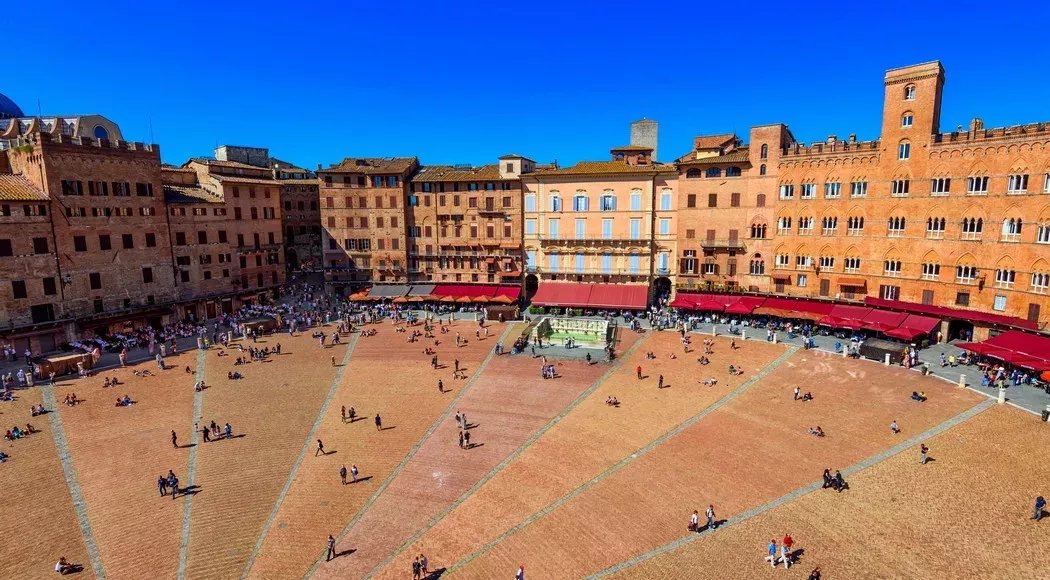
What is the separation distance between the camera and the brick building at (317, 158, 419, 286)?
6606 centimetres

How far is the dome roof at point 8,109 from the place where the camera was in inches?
2996

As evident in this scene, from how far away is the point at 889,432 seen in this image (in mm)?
31453

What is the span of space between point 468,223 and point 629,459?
136ft

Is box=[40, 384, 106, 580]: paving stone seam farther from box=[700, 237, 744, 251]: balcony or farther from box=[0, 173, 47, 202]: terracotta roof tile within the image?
box=[700, 237, 744, 251]: balcony

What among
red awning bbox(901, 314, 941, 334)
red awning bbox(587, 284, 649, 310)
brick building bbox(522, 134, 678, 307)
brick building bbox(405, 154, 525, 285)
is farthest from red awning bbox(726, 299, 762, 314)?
brick building bbox(405, 154, 525, 285)

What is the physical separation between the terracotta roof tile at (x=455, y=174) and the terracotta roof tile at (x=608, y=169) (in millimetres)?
6136

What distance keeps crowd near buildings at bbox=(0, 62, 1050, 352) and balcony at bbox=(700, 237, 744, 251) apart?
0.95 ft

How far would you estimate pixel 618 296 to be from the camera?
60.2m

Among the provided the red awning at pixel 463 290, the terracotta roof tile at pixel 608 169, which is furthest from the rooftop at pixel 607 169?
the red awning at pixel 463 290

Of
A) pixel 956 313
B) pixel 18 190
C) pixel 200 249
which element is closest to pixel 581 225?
pixel 956 313

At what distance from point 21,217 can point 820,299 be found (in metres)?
69.0

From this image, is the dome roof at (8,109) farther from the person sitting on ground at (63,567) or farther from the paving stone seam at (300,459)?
the person sitting on ground at (63,567)

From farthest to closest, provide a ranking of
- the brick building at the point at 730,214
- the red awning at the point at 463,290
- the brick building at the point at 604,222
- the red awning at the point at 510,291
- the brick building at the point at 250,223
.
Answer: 1. the red awning at the point at 463,290
2. the red awning at the point at 510,291
3. the brick building at the point at 250,223
4. the brick building at the point at 604,222
5. the brick building at the point at 730,214

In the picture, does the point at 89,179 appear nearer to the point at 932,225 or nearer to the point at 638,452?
the point at 638,452
